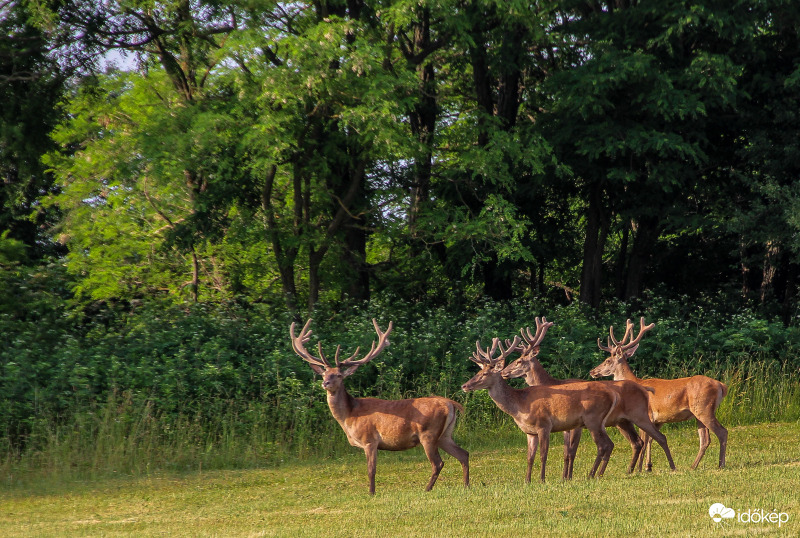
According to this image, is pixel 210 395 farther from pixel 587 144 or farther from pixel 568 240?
pixel 568 240

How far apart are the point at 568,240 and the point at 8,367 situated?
45.7 feet

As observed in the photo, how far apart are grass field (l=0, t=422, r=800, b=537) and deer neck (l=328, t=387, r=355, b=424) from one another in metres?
0.88

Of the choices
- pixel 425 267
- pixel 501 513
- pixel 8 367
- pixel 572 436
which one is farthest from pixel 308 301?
pixel 501 513

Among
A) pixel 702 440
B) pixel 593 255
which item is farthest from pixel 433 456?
pixel 593 255

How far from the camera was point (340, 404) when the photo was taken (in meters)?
10.3

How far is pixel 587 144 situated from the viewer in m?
19.7

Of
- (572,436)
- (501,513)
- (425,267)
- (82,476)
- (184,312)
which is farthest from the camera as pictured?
(425,267)

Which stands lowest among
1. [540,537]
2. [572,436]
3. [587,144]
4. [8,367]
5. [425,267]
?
[540,537]

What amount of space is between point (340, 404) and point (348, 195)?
997 centimetres

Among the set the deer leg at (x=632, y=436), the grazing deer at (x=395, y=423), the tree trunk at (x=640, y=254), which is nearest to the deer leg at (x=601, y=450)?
the deer leg at (x=632, y=436)

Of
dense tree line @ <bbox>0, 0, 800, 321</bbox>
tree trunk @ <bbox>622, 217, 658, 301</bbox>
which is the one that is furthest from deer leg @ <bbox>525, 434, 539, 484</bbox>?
tree trunk @ <bbox>622, 217, 658, 301</bbox>

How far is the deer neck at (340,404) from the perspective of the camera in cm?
1029

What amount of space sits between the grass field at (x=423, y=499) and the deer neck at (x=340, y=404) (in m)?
0.88

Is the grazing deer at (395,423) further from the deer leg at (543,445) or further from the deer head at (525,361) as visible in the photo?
the deer head at (525,361)
